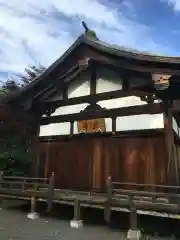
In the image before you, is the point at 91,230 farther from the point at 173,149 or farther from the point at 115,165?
the point at 173,149

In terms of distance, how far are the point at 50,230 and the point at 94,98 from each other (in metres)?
5.49

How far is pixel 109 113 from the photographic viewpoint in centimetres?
1147

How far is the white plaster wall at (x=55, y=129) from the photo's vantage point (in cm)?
1270

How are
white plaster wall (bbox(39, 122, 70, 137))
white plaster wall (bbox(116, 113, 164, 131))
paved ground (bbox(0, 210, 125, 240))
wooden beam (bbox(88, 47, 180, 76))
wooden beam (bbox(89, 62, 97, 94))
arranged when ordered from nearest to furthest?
paved ground (bbox(0, 210, 125, 240))
wooden beam (bbox(88, 47, 180, 76))
white plaster wall (bbox(116, 113, 164, 131))
wooden beam (bbox(89, 62, 97, 94))
white plaster wall (bbox(39, 122, 70, 137))

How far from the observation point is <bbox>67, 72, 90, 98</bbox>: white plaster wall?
486 inches

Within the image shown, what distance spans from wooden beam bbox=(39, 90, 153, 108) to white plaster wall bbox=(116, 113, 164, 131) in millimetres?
872

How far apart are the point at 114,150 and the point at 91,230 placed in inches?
127

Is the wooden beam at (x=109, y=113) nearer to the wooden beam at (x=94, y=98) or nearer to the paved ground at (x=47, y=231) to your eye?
the wooden beam at (x=94, y=98)

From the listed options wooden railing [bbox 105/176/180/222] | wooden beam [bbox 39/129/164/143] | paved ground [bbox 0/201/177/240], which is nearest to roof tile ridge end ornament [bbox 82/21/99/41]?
wooden beam [bbox 39/129/164/143]

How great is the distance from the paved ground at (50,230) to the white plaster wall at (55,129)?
3.70 metres

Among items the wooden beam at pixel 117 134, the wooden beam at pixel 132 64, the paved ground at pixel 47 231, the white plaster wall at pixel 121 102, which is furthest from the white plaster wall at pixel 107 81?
the paved ground at pixel 47 231

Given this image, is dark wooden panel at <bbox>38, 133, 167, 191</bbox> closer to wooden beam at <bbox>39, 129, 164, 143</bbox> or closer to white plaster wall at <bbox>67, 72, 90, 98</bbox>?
wooden beam at <bbox>39, 129, 164, 143</bbox>

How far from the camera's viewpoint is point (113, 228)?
30.9ft

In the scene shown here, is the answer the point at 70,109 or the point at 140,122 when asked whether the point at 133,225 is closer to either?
the point at 140,122
